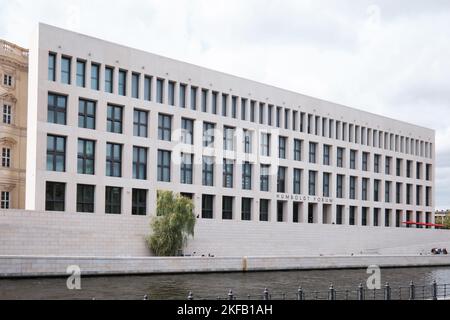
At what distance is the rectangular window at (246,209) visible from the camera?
68500 millimetres

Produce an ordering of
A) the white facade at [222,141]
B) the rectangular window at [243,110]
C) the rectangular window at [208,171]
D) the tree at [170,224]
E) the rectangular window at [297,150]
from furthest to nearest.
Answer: the rectangular window at [297,150], the rectangular window at [243,110], the rectangular window at [208,171], the tree at [170,224], the white facade at [222,141]

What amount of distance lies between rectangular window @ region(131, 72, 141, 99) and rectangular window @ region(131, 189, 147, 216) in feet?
29.5

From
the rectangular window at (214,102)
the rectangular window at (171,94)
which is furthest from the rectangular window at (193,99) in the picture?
the rectangular window at (171,94)

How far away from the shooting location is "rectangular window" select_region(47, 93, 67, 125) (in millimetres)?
53688

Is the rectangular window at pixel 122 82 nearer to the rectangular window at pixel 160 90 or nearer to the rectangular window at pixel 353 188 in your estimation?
the rectangular window at pixel 160 90

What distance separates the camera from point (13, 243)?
47594 millimetres

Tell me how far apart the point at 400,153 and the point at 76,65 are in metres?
50.8

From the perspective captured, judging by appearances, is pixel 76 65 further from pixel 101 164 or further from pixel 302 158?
pixel 302 158

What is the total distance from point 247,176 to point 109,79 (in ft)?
63.5

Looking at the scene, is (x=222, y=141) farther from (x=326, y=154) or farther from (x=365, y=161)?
(x=365, y=161)

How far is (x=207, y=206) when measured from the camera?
6506 centimetres

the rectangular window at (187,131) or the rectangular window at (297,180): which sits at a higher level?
the rectangular window at (187,131)

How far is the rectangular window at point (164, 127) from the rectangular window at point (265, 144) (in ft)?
41.1
